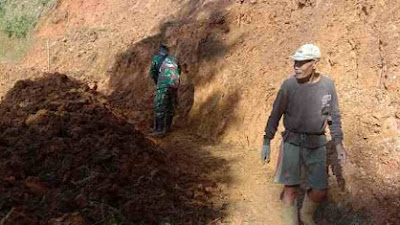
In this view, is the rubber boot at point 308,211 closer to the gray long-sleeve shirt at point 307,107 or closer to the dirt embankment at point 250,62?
the dirt embankment at point 250,62

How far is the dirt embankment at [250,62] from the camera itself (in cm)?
593

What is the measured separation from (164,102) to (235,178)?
9.04 ft

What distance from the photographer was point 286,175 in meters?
4.86

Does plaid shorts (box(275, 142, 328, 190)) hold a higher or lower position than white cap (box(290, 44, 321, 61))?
lower

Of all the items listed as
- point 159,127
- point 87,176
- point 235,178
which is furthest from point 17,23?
point 235,178

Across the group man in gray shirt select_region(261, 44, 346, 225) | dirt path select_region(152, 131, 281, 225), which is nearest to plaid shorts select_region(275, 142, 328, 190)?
man in gray shirt select_region(261, 44, 346, 225)

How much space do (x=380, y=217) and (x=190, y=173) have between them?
3.01 m

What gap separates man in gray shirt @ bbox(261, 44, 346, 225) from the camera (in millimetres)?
4629

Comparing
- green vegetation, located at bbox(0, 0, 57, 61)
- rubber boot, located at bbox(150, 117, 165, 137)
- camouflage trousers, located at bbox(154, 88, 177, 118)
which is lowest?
rubber boot, located at bbox(150, 117, 165, 137)

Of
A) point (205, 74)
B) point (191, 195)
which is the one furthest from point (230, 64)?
point (191, 195)

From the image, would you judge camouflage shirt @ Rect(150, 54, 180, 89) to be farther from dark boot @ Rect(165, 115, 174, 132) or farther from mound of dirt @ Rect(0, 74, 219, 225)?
mound of dirt @ Rect(0, 74, 219, 225)

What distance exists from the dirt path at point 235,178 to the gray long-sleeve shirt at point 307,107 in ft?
5.01

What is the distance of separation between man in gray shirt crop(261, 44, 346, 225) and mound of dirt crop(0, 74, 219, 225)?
62.6 inches

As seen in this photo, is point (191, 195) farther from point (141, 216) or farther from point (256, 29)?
point (256, 29)
